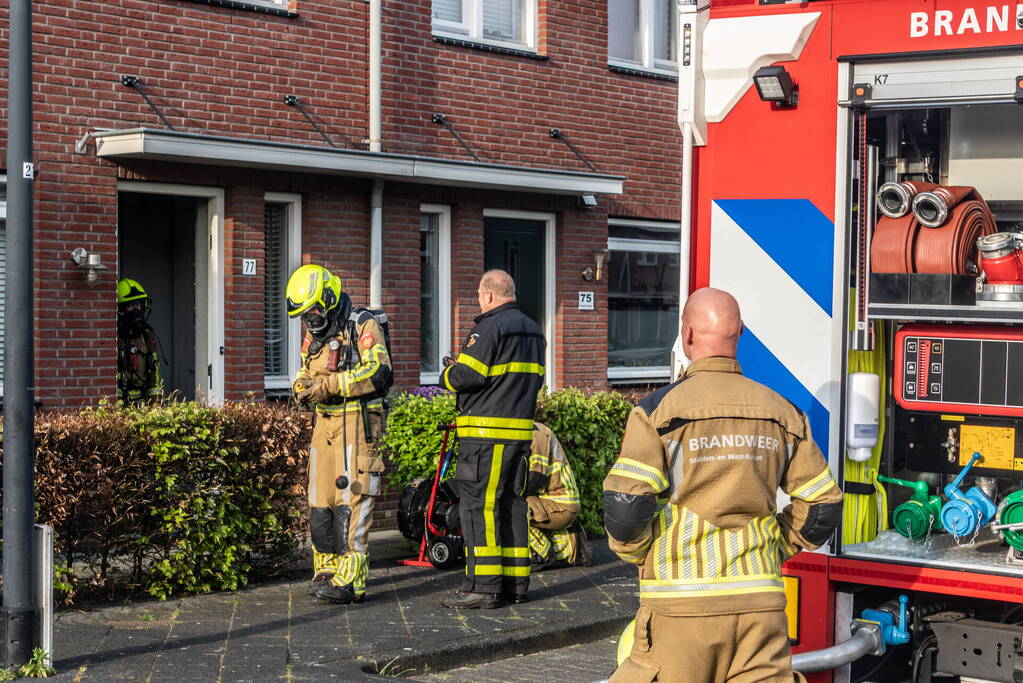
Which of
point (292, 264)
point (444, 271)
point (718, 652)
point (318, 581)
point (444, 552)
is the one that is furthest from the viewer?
point (444, 271)

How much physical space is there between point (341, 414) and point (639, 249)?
6781 mm

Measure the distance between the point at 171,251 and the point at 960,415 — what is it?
10034 millimetres

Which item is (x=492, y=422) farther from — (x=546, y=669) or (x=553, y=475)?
(x=546, y=669)

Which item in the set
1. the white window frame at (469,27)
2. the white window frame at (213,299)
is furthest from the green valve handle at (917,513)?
the white window frame at (469,27)

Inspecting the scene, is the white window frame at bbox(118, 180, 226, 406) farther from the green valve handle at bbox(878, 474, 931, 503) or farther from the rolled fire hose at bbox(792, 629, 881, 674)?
the rolled fire hose at bbox(792, 629, 881, 674)

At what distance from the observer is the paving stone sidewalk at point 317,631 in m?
6.97

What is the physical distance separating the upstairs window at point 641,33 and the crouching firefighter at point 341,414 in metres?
6.59

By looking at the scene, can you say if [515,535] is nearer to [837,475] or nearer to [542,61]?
[837,475]

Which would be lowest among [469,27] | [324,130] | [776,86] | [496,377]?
[496,377]

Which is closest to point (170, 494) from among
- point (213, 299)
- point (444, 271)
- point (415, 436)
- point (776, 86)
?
point (415, 436)

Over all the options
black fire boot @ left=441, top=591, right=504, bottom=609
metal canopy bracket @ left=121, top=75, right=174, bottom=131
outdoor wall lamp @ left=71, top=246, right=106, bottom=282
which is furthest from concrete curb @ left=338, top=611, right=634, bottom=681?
metal canopy bracket @ left=121, top=75, right=174, bottom=131

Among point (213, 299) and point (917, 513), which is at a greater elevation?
point (213, 299)

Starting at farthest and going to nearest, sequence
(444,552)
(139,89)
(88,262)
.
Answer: (139,89), (88,262), (444,552)

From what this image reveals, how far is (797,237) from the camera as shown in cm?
504
